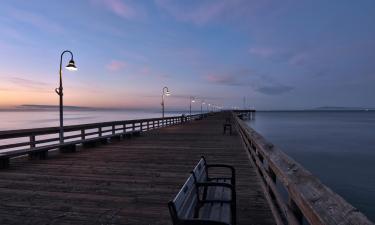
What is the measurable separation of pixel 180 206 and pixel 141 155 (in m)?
7.50

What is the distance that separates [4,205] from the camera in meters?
4.56

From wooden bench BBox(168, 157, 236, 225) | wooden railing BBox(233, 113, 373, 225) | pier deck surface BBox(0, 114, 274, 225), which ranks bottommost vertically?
pier deck surface BBox(0, 114, 274, 225)

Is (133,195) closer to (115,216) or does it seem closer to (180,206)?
(115,216)

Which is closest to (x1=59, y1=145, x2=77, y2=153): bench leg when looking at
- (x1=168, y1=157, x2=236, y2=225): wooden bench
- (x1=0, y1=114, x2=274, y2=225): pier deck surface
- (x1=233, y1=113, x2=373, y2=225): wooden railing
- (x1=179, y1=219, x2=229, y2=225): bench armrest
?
(x1=0, y1=114, x2=274, y2=225): pier deck surface

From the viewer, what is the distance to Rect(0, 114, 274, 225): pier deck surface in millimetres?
4098

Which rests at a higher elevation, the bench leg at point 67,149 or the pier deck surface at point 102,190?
the bench leg at point 67,149

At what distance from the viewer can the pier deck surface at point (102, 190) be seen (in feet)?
13.4

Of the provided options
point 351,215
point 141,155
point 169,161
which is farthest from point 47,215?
point 141,155

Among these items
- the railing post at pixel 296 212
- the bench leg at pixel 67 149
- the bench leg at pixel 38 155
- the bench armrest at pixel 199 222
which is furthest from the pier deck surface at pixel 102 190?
the bench armrest at pixel 199 222

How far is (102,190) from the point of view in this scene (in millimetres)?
5410

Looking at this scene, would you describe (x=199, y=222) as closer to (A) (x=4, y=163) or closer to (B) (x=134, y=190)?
(B) (x=134, y=190)

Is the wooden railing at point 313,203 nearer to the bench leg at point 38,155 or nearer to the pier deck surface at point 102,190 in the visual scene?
the pier deck surface at point 102,190

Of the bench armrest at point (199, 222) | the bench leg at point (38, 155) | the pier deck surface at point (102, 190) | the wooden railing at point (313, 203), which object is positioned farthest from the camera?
the bench leg at point (38, 155)

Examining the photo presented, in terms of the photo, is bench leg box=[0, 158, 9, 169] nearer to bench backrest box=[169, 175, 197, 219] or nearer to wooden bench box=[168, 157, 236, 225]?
wooden bench box=[168, 157, 236, 225]
